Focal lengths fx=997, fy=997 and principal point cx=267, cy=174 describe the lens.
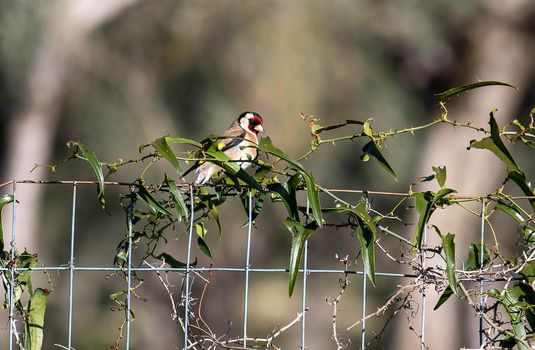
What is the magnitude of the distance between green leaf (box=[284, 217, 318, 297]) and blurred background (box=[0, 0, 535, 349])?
7.18m

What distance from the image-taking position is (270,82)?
10.2 metres

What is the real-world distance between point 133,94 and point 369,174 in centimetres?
272

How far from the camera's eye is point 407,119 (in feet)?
35.9

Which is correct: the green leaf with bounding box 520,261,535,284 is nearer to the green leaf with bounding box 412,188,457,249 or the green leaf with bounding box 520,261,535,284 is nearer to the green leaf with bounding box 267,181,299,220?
the green leaf with bounding box 412,188,457,249

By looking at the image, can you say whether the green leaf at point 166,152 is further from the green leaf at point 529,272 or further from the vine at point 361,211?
the green leaf at point 529,272

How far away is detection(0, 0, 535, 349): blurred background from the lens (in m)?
10.2

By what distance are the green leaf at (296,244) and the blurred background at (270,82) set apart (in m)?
7.18

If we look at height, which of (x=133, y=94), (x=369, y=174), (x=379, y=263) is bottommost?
(x=379, y=263)

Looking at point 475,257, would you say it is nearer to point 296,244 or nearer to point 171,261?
point 296,244

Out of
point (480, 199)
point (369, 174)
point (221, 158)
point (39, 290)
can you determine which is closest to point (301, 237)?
point (221, 158)

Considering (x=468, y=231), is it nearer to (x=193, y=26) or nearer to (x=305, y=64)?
(x=305, y=64)

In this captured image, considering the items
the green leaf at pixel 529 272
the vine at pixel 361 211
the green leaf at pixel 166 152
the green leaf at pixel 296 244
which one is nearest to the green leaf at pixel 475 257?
the vine at pixel 361 211

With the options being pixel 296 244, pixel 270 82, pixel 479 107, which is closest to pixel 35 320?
pixel 296 244

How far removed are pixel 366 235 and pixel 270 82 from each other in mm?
7612
